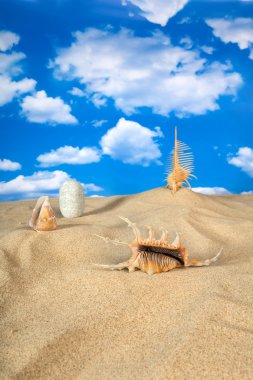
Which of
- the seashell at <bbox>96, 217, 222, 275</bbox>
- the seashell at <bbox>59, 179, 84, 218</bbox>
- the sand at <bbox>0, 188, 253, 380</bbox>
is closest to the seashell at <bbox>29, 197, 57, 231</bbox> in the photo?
the sand at <bbox>0, 188, 253, 380</bbox>

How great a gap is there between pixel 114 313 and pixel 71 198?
236 cm

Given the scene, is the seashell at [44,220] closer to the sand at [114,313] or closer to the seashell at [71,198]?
the sand at [114,313]

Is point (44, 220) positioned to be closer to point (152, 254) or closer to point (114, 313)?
point (152, 254)

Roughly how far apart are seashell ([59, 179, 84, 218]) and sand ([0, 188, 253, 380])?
0.90m

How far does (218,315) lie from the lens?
1.65 metres

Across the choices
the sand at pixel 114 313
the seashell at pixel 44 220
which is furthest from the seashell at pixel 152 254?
the seashell at pixel 44 220

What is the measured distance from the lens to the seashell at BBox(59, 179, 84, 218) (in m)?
4.07

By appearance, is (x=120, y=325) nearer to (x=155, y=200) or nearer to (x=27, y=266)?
(x=27, y=266)

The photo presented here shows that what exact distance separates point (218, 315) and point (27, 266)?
53.9 inches

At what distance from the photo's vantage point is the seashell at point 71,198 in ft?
13.4

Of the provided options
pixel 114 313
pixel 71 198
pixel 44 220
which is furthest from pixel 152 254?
pixel 71 198

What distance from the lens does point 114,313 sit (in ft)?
5.94

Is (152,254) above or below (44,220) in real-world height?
below

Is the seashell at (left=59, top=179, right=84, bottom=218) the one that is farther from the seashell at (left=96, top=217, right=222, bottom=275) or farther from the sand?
the seashell at (left=96, top=217, right=222, bottom=275)
